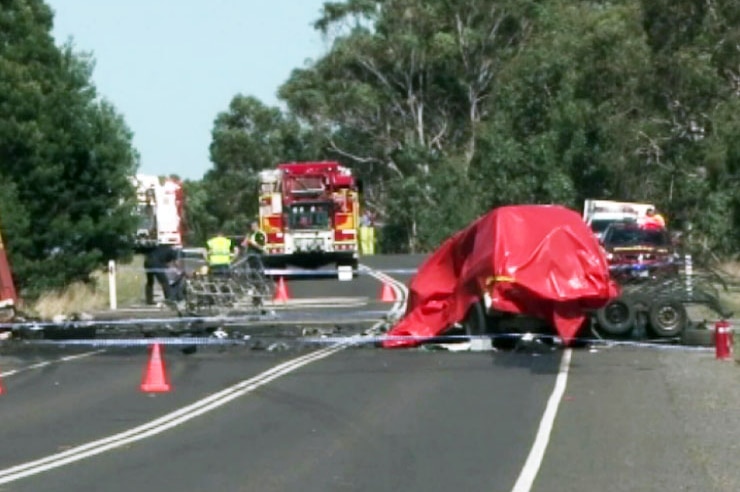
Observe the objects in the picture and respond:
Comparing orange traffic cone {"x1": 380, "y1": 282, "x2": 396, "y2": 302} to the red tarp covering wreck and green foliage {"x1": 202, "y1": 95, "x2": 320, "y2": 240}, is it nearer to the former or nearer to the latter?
the red tarp covering wreck

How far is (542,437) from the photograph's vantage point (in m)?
15.5

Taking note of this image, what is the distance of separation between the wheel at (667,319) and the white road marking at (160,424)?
4560mm

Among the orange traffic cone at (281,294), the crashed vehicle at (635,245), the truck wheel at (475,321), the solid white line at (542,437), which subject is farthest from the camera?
the orange traffic cone at (281,294)

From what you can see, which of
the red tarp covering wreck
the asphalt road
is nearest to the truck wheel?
the red tarp covering wreck

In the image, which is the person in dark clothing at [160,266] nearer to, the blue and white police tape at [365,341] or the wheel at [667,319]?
the blue and white police tape at [365,341]

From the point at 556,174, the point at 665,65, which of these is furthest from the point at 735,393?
the point at 556,174

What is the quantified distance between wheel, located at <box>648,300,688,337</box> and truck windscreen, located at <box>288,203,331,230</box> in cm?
2701

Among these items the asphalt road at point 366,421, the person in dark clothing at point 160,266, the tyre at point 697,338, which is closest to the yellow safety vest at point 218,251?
the person in dark clothing at point 160,266

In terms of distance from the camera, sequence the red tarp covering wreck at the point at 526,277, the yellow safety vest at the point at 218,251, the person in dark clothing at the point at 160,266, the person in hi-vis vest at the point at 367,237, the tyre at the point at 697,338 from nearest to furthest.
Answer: the red tarp covering wreck at the point at 526,277 → the tyre at the point at 697,338 → the yellow safety vest at the point at 218,251 → the person in dark clothing at the point at 160,266 → the person in hi-vis vest at the point at 367,237

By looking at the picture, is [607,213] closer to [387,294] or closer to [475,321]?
[387,294]

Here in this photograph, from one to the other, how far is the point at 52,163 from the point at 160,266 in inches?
165

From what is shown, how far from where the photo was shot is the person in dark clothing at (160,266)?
35969 mm

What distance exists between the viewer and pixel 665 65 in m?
54.4

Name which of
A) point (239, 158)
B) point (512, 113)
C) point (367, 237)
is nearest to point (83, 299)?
point (512, 113)
